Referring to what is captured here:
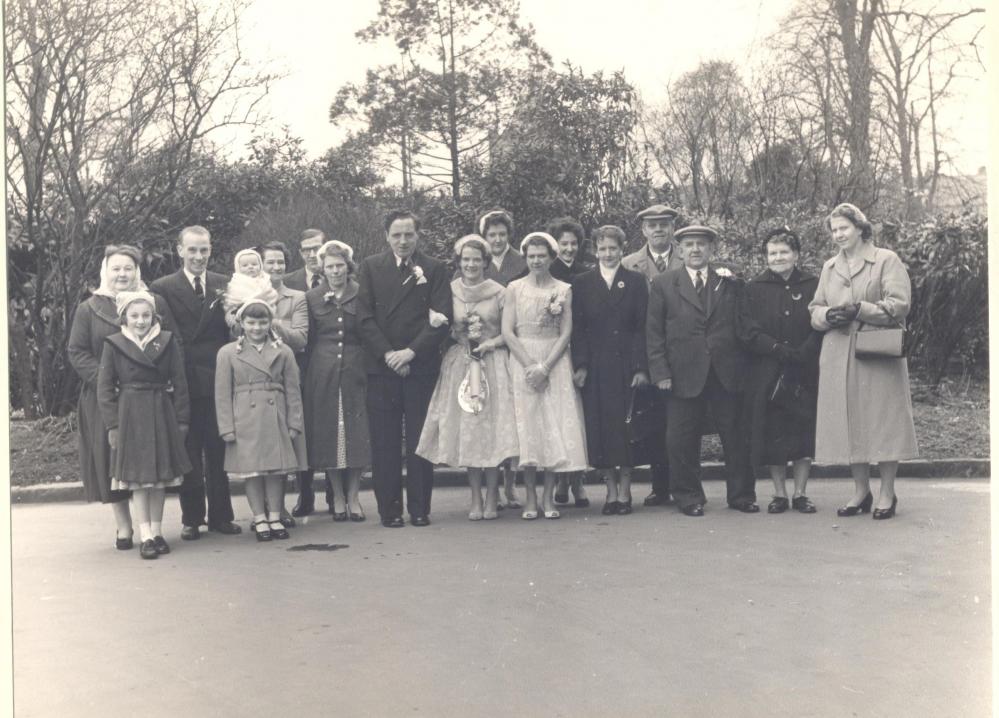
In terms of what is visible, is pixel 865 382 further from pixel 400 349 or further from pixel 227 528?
pixel 227 528

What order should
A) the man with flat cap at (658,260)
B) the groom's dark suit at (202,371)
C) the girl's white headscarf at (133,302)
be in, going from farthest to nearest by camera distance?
the man with flat cap at (658,260)
the groom's dark suit at (202,371)
the girl's white headscarf at (133,302)

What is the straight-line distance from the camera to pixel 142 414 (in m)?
6.43

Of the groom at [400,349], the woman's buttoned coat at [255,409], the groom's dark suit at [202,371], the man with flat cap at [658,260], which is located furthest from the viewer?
the man with flat cap at [658,260]

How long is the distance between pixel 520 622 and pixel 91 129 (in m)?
6.02

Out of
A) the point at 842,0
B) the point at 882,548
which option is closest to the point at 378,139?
the point at 842,0

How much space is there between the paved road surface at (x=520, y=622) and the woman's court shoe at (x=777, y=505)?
0.33m

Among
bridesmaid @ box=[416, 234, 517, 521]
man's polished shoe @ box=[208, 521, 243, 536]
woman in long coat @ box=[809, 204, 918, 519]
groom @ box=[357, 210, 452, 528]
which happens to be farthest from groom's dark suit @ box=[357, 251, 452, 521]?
woman in long coat @ box=[809, 204, 918, 519]

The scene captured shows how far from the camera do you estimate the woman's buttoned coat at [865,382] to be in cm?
706

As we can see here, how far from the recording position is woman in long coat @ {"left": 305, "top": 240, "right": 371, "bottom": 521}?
24.9 feet

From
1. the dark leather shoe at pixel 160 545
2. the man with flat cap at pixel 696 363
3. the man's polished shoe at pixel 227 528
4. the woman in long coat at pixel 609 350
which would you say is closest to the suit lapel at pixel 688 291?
the man with flat cap at pixel 696 363

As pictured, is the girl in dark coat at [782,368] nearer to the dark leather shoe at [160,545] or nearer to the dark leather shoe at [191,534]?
the dark leather shoe at [191,534]

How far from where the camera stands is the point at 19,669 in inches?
171

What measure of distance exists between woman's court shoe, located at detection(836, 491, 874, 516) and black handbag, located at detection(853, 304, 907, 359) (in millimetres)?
955

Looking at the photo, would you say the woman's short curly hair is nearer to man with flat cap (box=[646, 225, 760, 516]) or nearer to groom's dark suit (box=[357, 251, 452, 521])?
man with flat cap (box=[646, 225, 760, 516])
